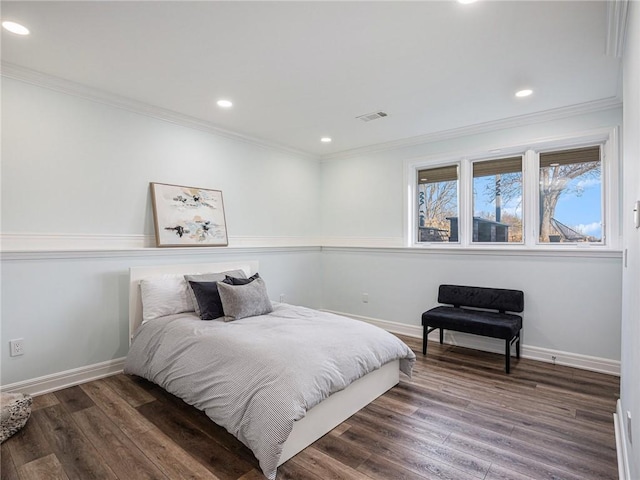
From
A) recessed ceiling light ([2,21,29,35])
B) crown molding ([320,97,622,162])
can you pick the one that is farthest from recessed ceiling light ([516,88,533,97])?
recessed ceiling light ([2,21,29,35])

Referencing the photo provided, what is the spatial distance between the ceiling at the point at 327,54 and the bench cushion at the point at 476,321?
2.12m

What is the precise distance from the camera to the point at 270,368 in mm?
2102

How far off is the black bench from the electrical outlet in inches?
143

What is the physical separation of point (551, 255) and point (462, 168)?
142 centimetres

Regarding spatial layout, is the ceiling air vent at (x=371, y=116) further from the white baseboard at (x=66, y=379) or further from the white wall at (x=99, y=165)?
the white baseboard at (x=66, y=379)

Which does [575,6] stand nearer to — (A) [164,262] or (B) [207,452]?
(B) [207,452]

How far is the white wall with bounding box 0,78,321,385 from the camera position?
275 centimetres

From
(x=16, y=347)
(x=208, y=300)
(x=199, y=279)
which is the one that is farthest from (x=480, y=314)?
(x=16, y=347)

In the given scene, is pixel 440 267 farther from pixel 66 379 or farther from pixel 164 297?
pixel 66 379

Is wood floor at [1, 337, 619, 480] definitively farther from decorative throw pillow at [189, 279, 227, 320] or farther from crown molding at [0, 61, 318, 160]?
crown molding at [0, 61, 318, 160]

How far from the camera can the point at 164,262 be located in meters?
3.59

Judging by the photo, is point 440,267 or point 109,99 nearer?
point 109,99

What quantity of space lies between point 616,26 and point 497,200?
7.31 feet

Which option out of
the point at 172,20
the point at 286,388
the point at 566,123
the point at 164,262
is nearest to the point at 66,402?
the point at 164,262
